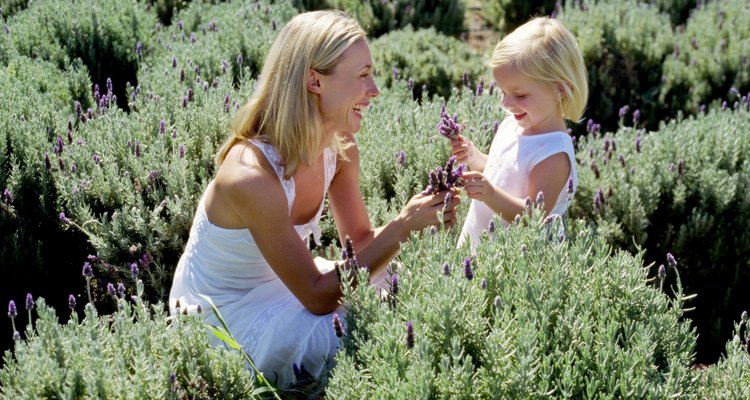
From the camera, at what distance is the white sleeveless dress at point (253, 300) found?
316 centimetres

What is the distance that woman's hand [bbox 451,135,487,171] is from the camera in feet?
Result: 12.2

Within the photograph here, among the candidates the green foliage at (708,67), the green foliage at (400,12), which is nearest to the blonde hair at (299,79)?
the green foliage at (708,67)

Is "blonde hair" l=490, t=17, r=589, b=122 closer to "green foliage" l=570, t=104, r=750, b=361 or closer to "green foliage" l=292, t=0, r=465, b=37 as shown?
"green foliage" l=570, t=104, r=750, b=361

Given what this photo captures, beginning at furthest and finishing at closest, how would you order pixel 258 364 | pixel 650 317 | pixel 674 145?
pixel 674 145
pixel 258 364
pixel 650 317

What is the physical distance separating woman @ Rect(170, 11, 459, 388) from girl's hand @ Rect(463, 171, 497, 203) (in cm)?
12

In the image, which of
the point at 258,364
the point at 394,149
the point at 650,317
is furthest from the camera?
the point at 394,149

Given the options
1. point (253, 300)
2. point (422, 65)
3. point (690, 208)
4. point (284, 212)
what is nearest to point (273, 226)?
point (284, 212)

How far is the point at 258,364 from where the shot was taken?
3.19 metres

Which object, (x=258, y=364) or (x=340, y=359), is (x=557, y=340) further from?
(x=258, y=364)

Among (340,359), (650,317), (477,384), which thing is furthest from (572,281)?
(340,359)

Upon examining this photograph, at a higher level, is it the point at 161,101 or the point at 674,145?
the point at 161,101

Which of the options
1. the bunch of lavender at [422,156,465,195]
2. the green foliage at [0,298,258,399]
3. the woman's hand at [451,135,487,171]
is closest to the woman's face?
the bunch of lavender at [422,156,465,195]

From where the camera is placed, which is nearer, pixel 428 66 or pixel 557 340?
pixel 557 340

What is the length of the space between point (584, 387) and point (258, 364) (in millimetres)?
1239
